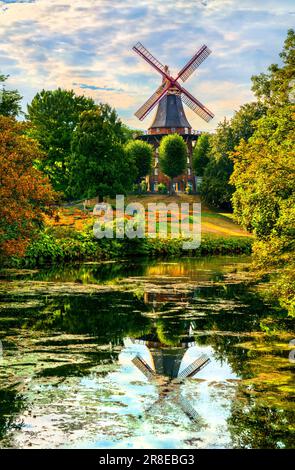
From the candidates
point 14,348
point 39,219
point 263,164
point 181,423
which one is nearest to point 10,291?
point 39,219

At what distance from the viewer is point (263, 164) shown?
1794 centimetres

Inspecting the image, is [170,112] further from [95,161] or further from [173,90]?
[95,161]

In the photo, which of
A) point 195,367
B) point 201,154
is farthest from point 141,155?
point 195,367

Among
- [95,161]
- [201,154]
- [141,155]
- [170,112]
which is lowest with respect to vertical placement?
[95,161]

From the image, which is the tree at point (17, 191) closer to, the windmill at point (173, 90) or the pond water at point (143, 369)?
the pond water at point (143, 369)

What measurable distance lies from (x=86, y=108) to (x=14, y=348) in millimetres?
51321

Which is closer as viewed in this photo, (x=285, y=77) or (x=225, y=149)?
(x=285, y=77)

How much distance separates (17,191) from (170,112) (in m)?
64.3

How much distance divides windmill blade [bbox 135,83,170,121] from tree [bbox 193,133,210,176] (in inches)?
303

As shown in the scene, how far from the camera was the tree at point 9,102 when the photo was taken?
5325cm

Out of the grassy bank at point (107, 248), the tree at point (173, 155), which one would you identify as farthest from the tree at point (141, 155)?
the grassy bank at point (107, 248)

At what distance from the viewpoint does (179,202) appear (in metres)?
68.8

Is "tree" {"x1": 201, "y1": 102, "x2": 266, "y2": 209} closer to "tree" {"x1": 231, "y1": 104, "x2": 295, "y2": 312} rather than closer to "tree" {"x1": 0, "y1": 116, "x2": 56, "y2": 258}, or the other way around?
"tree" {"x1": 0, "y1": 116, "x2": 56, "y2": 258}

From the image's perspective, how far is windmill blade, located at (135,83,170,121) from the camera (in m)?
76.6
